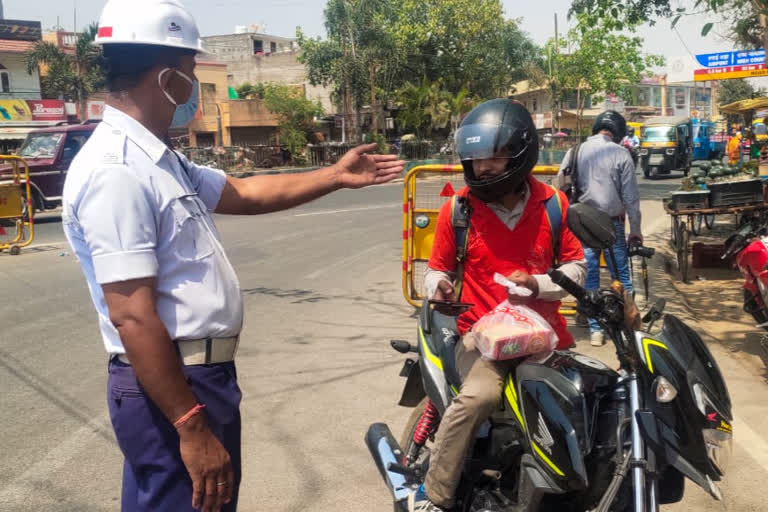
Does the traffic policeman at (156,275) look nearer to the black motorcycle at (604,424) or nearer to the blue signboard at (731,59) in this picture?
the black motorcycle at (604,424)

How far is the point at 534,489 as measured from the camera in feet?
8.47

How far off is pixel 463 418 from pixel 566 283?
0.69 meters

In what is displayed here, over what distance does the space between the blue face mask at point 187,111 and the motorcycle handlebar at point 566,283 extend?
4.02ft

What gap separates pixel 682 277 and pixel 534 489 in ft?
25.1

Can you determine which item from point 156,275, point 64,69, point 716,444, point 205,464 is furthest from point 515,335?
point 64,69

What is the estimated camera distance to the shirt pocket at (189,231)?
77.9 inches

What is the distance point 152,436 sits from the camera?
2.02m

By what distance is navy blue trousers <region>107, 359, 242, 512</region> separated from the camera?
2.02 meters

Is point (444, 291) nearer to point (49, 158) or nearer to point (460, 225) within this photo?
point (460, 225)

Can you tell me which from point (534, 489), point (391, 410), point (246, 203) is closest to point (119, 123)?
point (246, 203)

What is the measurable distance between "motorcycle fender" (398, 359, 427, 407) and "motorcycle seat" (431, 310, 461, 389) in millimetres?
354

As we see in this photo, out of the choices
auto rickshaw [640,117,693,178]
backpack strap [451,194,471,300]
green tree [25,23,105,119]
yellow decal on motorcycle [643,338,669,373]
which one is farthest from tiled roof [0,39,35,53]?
yellow decal on motorcycle [643,338,669,373]

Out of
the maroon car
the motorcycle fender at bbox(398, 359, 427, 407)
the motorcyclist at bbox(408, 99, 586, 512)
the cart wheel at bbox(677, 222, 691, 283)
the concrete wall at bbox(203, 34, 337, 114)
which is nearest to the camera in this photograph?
the motorcyclist at bbox(408, 99, 586, 512)

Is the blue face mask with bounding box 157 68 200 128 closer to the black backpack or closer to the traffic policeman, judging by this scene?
the traffic policeman
